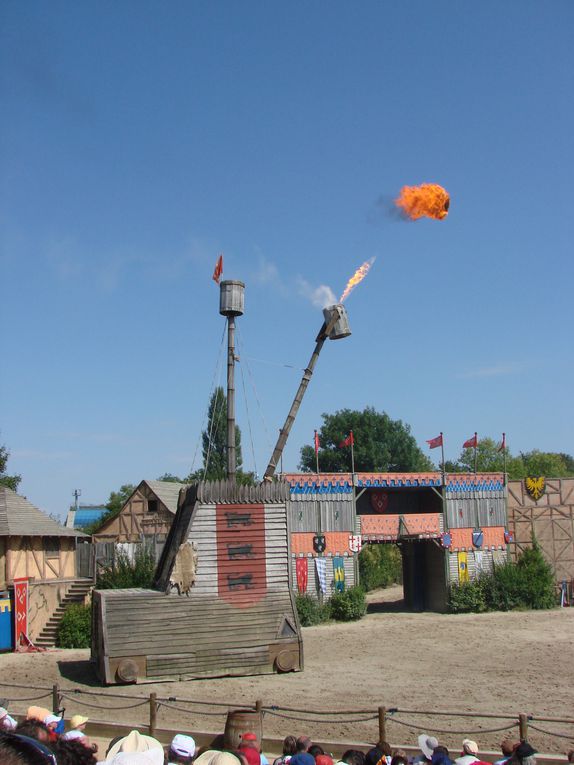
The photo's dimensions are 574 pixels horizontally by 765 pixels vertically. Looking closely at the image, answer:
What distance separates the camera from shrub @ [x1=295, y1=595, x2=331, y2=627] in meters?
30.8

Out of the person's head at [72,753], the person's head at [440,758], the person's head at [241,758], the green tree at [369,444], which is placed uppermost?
the green tree at [369,444]

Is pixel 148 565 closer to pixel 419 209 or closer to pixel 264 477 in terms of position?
pixel 264 477

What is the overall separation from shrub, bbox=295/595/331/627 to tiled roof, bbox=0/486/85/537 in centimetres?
884

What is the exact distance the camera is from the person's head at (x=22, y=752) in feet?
7.19

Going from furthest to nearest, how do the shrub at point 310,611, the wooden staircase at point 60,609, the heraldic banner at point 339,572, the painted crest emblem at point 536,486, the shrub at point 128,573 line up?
the painted crest emblem at point 536,486 → the heraldic banner at point 339,572 → the shrub at point 310,611 → the wooden staircase at point 60,609 → the shrub at point 128,573

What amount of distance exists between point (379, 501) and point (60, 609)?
50.5 feet

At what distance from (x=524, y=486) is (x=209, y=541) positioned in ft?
68.3

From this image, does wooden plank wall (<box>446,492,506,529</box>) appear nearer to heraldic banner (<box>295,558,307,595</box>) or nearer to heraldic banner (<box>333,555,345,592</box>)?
heraldic banner (<box>333,555,345,592</box>)

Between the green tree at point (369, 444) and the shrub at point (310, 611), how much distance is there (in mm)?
38399

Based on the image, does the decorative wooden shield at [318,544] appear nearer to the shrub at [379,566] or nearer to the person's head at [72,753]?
the shrub at [379,566]

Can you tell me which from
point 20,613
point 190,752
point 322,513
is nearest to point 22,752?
point 190,752

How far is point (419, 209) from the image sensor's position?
71.9 feet

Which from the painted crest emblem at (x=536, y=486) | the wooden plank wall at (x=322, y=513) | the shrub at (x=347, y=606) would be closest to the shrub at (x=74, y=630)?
the wooden plank wall at (x=322, y=513)

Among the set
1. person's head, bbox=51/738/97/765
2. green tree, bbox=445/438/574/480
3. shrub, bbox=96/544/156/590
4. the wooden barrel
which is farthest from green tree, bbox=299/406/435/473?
person's head, bbox=51/738/97/765
